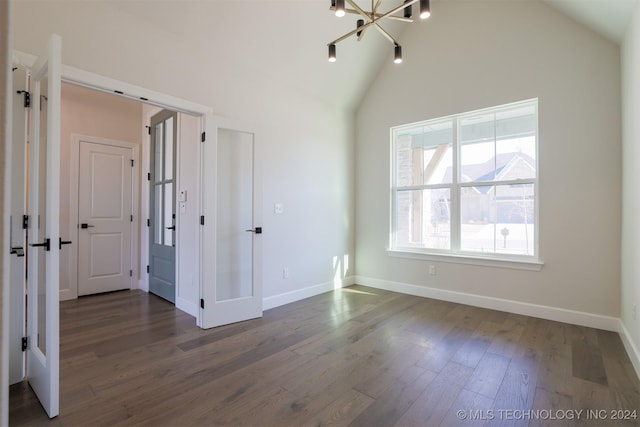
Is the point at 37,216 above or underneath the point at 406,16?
underneath

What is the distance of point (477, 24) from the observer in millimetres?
3885

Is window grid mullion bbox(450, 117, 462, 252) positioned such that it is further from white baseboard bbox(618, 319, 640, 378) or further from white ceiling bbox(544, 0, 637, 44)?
white baseboard bbox(618, 319, 640, 378)

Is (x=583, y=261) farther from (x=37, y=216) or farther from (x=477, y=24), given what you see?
(x=37, y=216)

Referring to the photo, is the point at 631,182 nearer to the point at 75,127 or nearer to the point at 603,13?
the point at 603,13

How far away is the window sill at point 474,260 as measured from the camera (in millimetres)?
3535

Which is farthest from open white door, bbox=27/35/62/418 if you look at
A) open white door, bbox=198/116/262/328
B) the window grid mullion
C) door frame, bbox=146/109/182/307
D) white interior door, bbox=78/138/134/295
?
the window grid mullion

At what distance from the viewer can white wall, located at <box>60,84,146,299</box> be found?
13.9ft

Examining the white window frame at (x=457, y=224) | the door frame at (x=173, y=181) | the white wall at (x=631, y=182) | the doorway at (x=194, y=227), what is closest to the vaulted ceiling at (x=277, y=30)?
the white wall at (x=631, y=182)

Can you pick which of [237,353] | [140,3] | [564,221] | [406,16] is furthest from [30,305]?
[564,221]

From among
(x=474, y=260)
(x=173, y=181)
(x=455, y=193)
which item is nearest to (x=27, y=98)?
(x=173, y=181)

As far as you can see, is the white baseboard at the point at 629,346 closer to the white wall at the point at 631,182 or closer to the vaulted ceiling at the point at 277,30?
the white wall at the point at 631,182

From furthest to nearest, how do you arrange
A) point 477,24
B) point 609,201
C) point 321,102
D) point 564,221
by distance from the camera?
point 321,102
point 477,24
point 564,221
point 609,201

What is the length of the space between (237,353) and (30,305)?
148cm

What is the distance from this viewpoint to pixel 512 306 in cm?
364
